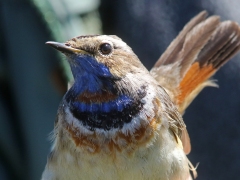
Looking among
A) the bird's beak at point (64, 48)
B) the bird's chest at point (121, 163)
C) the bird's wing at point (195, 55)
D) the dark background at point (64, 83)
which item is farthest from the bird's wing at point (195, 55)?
the bird's beak at point (64, 48)

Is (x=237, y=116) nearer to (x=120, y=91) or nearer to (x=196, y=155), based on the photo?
(x=196, y=155)

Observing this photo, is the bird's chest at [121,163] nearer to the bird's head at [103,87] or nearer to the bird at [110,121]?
the bird at [110,121]

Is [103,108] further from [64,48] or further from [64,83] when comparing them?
[64,83]

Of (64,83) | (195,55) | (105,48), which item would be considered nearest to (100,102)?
(105,48)

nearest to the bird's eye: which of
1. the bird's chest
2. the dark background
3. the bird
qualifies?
the bird

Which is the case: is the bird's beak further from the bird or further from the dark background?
the dark background

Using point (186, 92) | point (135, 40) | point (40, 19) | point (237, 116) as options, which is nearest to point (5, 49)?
point (40, 19)
